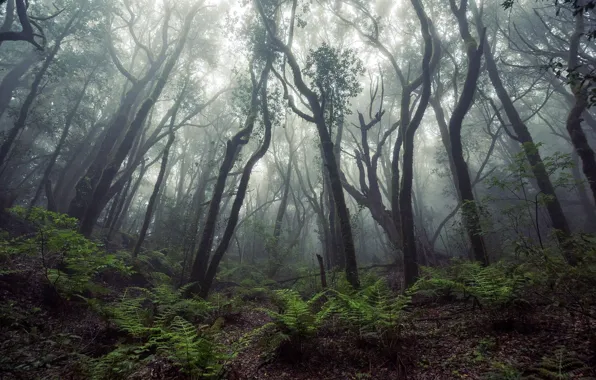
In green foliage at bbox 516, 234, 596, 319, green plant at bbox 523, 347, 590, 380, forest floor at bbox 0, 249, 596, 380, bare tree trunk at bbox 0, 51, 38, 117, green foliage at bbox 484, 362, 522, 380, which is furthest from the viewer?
bare tree trunk at bbox 0, 51, 38, 117

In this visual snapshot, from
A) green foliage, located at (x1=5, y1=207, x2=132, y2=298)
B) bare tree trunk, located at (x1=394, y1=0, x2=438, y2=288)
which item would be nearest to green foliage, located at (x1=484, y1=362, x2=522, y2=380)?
bare tree trunk, located at (x1=394, y1=0, x2=438, y2=288)

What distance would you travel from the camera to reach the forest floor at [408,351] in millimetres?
3314

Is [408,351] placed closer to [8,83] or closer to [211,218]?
[211,218]

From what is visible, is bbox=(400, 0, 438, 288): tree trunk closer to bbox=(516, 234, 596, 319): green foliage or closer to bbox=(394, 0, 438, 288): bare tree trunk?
bbox=(394, 0, 438, 288): bare tree trunk

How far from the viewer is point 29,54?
2388 cm

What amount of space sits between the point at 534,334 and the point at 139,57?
3024 centimetres

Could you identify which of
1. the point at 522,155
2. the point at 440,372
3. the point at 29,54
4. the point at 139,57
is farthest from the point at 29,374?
the point at 29,54

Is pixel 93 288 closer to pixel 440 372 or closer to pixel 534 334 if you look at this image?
pixel 440 372

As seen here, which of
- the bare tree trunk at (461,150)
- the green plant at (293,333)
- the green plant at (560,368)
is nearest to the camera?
the green plant at (560,368)

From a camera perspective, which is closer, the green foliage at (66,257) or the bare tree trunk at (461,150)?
the green foliage at (66,257)

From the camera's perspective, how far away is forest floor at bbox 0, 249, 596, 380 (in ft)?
10.9

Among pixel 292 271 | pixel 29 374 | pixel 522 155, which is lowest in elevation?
pixel 29 374

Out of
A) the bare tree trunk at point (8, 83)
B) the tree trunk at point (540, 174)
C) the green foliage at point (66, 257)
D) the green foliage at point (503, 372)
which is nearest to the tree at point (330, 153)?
the tree trunk at point (540, 174)

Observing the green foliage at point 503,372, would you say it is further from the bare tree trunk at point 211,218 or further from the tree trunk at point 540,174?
the bare tree trunk at point 211,218
